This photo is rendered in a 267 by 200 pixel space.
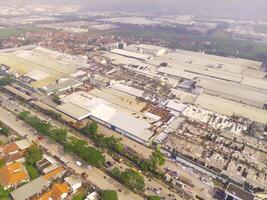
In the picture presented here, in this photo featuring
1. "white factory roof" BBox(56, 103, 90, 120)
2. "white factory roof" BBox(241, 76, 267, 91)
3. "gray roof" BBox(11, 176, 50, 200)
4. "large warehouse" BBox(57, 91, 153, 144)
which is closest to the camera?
"gray roof" BBox(11, 176, 50, 200)

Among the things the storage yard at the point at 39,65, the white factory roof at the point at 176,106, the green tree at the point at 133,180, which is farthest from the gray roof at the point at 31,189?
the storage yard at the point at 39,65

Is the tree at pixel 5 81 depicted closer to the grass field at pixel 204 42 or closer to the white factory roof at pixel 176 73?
the white factory roof at pixel 176 73

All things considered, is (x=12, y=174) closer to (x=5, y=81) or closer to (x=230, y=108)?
(x=5, y=81)

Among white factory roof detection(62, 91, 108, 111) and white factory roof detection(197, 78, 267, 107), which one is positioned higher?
white factory roof detection(197, 78, 267, 107)

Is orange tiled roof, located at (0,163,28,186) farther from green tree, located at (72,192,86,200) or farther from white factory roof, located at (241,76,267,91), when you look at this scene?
white factory roof, located at (241,76,267,91)

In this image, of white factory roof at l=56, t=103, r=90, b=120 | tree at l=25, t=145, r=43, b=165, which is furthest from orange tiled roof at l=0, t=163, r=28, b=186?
white factory roof at l=56, t=103, r=90, b=120
